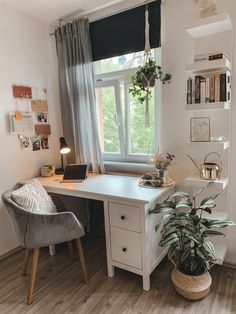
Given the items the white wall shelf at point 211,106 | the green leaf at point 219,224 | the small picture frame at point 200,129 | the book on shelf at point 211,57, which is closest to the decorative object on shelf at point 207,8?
the book on shelf at point 211,57

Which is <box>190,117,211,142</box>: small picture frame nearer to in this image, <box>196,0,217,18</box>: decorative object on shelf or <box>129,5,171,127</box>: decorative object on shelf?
<box>129,5,171,127</box>: decorative object on shelf

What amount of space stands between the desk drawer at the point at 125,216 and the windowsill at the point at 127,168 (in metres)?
0.69

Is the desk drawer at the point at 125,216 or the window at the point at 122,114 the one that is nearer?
the desk drawer at the point at 125,216

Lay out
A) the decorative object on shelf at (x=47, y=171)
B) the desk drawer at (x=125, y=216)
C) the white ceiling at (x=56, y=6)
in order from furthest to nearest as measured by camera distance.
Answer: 1. the decorative object on shelf at (x=47, y=171)
2. the white ceiling at (x=56, y=6)
3. the desk drawer at (x=125, y=216)

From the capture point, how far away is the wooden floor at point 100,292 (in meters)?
1.69

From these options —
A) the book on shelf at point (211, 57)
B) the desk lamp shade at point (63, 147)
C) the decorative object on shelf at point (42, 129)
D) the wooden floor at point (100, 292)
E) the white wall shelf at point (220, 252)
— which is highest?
the book on shelf at point (211, 57)

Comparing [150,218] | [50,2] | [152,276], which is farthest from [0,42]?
[152,276]

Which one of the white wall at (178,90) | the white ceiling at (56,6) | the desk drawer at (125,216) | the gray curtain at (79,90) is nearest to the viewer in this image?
the desk drawer at (125,216)

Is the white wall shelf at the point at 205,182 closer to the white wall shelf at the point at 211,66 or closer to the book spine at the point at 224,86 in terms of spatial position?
the book spine at the point at 224,86

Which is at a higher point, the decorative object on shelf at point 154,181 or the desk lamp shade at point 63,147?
the desk lamp shade at point 63,147

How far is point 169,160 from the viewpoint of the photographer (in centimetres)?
216

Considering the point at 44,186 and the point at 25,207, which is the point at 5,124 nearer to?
the point at 44,186

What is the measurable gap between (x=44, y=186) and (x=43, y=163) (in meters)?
0.56

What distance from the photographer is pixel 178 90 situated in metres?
2.15
